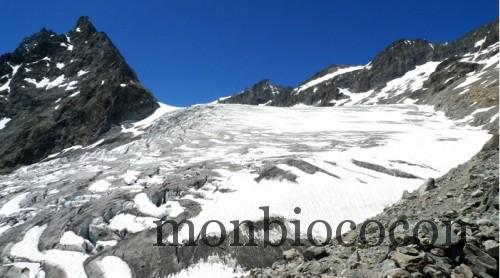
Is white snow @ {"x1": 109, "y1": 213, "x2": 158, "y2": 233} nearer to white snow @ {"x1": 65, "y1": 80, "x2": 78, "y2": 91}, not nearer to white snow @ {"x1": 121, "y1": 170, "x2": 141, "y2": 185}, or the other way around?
white snow @ {"x1": 121, "y1": 170, "x2": 141, "y2": 185}

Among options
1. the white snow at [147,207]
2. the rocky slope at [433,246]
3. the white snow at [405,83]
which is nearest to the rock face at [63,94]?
the white snow at [147,207]

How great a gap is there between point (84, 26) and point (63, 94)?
4827 centimetres

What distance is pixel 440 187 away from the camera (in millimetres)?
19094

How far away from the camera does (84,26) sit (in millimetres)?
162500

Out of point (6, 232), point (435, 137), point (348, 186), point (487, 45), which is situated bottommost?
point (6, 232)

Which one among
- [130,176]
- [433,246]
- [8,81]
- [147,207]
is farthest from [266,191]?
[8,81]

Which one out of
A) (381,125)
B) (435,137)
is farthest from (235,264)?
(381,125)

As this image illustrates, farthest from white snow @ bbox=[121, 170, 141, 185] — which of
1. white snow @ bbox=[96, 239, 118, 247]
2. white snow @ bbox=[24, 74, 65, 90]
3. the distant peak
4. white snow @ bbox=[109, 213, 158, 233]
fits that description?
the distant peak

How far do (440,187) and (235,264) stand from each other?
10.6 meters

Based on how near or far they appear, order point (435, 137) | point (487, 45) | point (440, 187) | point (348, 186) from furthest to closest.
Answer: point (487, 45)
point (435, 137)
point (348, 186)
point (440, 187)

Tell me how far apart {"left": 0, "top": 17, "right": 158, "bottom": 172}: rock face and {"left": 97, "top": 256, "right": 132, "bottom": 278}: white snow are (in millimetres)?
65968

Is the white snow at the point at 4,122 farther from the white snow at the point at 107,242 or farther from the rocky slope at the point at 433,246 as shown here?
the rocky slope at the point at 433,246

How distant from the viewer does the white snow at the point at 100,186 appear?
132 feet

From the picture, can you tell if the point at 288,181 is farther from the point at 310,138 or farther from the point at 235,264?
the point at 310,138
